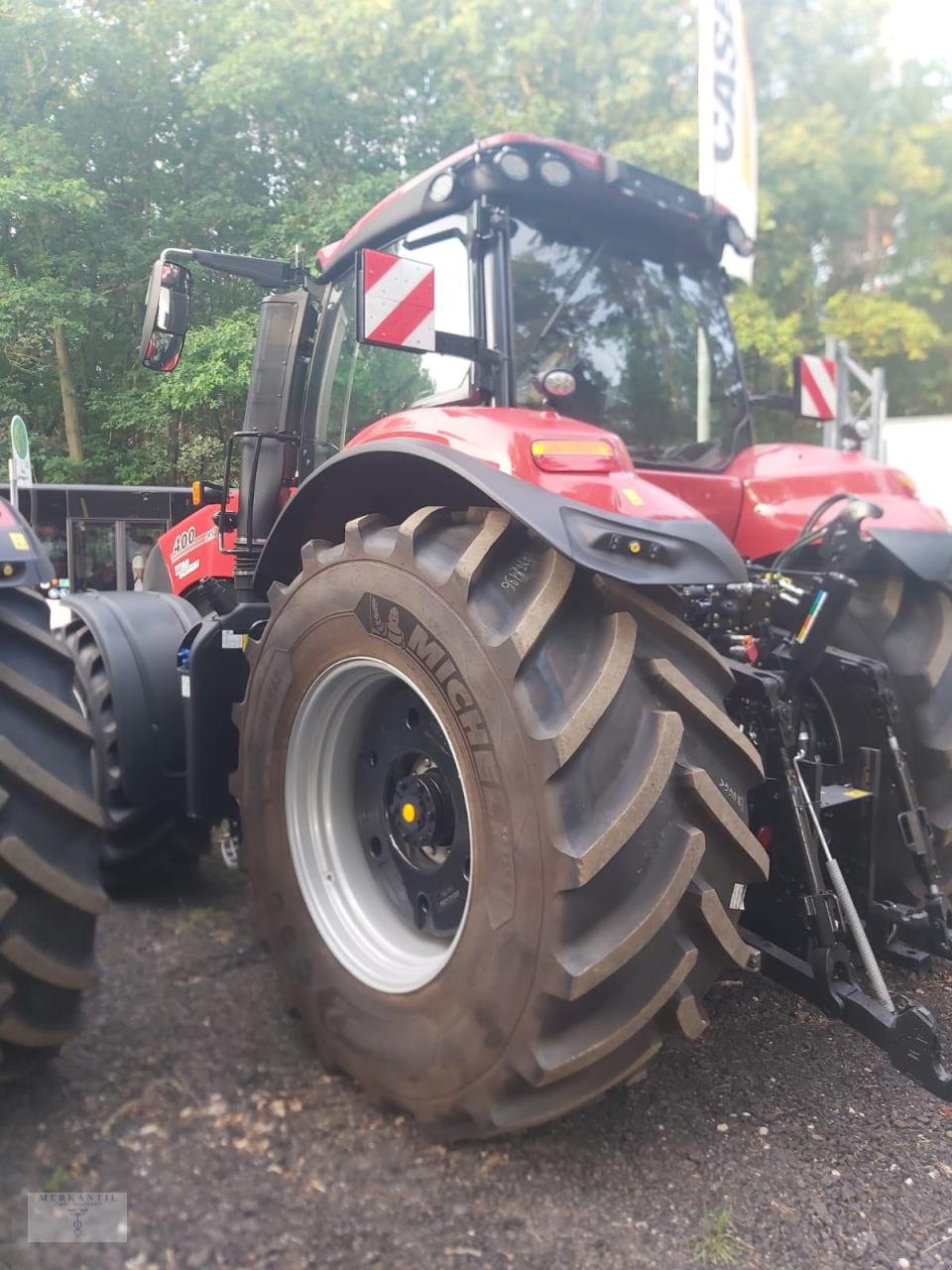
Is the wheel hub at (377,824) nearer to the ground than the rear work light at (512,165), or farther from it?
nearer to the ground

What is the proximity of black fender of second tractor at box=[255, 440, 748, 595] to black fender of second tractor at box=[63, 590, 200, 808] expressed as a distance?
3.74 ft

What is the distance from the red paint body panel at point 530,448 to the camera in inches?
81.3

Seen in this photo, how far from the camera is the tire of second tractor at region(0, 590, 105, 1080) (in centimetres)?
198

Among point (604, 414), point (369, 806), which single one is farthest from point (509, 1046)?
point (604, 414)

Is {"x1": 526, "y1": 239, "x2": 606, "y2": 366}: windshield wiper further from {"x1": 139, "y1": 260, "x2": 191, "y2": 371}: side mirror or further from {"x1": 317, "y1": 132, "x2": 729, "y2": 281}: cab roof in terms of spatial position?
{"x1": 139, "y1": 260, "x2": 191, "y2": 371}: side mirror

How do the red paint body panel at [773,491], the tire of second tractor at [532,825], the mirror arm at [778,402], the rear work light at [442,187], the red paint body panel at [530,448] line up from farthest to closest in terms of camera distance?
the mirror arm at [778,402] < the red paint body panel at [773,491] < the rear work light at [442,187] < the red paint body panel at [530,448] < the tire of second tractor at [532,825]

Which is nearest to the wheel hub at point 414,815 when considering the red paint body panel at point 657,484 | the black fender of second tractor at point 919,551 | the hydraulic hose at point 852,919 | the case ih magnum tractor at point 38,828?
the red paint body panel at point 657,484

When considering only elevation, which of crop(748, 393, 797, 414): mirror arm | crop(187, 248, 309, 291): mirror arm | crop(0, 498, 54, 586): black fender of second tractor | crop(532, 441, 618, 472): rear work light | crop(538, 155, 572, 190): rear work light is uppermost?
crop(538, 155, 572, 190): rear work light

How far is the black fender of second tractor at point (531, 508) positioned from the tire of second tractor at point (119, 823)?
1325 millimetres

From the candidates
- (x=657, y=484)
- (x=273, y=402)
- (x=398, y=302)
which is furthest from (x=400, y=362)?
(x=657, y=484)

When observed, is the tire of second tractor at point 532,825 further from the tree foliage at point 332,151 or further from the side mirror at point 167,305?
the tree foliage at point 332,151

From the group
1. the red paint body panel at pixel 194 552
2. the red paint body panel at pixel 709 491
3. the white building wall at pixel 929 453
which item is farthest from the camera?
the white building wall at pixel 929 453

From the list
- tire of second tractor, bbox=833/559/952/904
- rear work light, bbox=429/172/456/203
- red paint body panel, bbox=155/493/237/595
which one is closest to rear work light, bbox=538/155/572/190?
rear work light, bbox=429/172/456/203

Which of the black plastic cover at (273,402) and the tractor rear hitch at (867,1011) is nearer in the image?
the tractor rear hitch at (867,1011)
